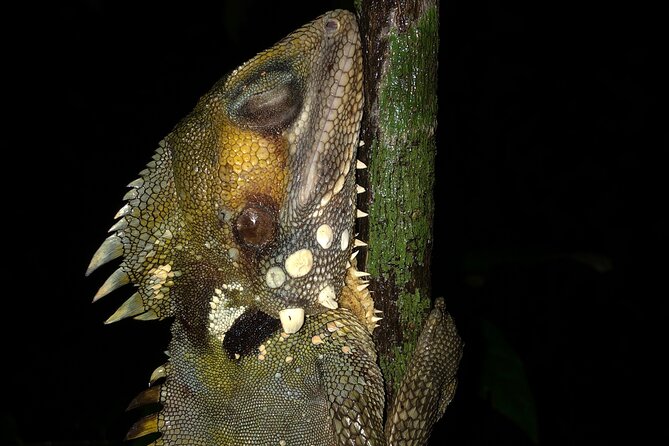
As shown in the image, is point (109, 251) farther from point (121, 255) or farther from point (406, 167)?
point (406, 167)

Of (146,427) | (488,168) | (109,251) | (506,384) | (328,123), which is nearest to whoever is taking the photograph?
(328,123)

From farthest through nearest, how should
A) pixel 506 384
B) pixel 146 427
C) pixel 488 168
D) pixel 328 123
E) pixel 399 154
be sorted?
pixel 488 168, pixel 506 384, pixel 146 427, pixel 328 123, pixel 399 154

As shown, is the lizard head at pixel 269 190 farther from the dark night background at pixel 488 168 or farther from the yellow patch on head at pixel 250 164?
the dark night background at pixel 488 168

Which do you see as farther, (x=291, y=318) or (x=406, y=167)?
(x=291, y=318)

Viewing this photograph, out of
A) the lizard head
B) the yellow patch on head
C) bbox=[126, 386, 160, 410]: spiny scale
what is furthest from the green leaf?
the yellow patch on head

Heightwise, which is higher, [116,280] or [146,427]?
[116,280]

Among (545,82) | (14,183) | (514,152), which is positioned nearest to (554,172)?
(514,152)

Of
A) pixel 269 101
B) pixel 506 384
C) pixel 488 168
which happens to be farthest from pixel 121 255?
pixel 488 168

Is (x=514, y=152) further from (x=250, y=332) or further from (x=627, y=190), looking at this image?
(x=250, y=332)
